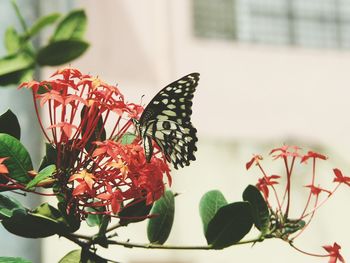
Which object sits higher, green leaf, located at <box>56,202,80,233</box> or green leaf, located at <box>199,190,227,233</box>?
green leaf, located at <box>56,202,80,233</box>

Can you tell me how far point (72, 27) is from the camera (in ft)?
4.99

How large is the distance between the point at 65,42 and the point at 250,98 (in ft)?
14.3

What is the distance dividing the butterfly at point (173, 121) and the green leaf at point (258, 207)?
0.12 metres

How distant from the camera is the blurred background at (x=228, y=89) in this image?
534cm

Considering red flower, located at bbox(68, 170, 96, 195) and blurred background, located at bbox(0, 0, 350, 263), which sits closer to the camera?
red flower, located at bbox(68, 170, 96, 195)

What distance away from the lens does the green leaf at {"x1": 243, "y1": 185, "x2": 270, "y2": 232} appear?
3.28ft

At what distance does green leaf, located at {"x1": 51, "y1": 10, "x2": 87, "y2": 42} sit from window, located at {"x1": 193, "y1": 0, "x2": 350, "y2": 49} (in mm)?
4393

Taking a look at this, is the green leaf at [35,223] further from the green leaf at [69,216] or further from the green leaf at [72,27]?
the green leaf at [72,27]

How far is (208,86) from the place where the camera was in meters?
5.68

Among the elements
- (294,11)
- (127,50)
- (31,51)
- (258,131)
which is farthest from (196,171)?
(31,51)

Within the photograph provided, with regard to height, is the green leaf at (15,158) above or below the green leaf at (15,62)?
below

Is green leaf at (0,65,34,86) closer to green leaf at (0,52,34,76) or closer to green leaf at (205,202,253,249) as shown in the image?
green leaf at (0,52,34,76)

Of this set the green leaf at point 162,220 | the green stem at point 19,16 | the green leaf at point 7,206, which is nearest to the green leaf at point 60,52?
the green stem at point 19,16

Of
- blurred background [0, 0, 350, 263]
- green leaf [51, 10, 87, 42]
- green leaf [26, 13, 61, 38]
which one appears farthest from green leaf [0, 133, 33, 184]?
blurred background [0, 0, 350, 263]
